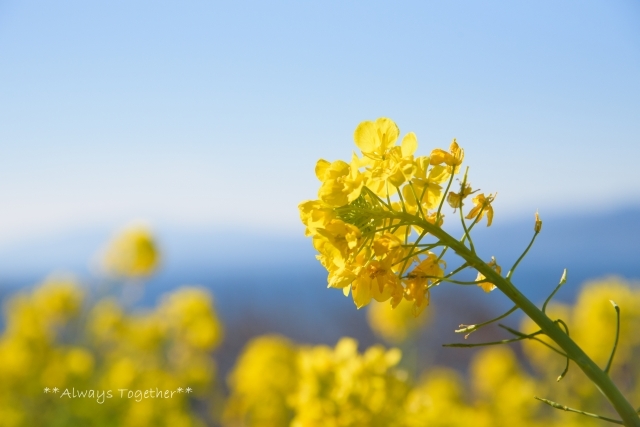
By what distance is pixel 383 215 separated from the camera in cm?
102

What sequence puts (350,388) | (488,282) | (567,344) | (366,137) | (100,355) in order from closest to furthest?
(567,344), (488,282), (366,137), (350,388), (100,355)

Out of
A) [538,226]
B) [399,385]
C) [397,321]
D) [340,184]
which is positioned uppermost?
[340,184]

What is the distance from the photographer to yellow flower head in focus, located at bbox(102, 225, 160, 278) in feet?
20.9

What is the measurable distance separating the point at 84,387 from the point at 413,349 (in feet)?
10.2

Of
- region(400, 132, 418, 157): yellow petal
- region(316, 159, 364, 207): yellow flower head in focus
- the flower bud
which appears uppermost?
region(400, 132, 418, 157): yellow petal

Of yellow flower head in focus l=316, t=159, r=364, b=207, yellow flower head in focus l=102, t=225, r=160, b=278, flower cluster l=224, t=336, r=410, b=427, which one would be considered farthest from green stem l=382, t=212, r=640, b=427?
yellow flower head in focus l=102, t=225, r=160, b=278

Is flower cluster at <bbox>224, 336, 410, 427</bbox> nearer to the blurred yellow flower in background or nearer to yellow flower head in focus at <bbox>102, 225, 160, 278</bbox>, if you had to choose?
the blurred yellow flower in background

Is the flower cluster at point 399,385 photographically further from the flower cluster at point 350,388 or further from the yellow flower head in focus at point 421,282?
the yellow flower head in focus at point 421,282

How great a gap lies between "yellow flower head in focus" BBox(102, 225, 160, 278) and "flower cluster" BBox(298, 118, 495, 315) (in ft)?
18.8

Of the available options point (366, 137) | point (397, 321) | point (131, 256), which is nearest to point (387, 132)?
point (366, 137)

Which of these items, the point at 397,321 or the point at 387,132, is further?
the point at 397,321

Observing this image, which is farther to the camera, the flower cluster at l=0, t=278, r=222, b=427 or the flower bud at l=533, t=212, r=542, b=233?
the flower cluster at l=0, t=278, r=222, b=427

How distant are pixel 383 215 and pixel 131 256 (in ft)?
19.4

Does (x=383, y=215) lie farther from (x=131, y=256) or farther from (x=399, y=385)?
(x=131, y=256)
